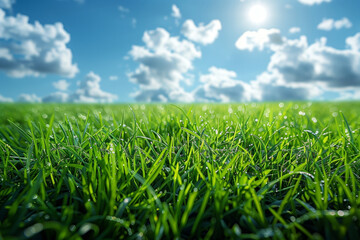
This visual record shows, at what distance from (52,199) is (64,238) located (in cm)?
32

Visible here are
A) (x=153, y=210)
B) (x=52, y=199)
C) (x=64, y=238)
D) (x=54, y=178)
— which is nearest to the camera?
(x=64, y=238)

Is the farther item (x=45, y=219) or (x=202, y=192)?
(x=202, y=192)

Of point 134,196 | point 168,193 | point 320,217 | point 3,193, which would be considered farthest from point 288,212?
point 3,193

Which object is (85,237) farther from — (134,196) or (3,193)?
(3,193)

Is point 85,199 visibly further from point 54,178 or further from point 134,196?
point 54,178

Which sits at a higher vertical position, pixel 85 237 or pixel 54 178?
pixel 54 178

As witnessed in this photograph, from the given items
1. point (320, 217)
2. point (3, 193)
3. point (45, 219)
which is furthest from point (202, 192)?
point (3, 193)

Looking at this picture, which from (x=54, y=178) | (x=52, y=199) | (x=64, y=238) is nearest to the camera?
(x=64, y=238)

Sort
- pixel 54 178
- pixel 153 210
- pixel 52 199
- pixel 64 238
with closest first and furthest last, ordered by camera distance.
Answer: pixel 64 238 < pixel 153 210 < pixel 52 199 < pixel 54 178

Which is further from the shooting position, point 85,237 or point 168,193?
point 168,193

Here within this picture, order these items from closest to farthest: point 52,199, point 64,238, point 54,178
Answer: point 64,238
point 52,199
point 54,178

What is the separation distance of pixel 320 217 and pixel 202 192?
0.43 metres

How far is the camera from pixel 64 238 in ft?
2.41

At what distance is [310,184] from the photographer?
1013 millimetres
